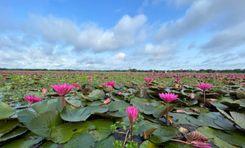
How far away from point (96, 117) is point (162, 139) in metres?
0.46

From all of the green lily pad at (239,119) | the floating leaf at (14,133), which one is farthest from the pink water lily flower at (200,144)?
the floating leaf at (14,133)

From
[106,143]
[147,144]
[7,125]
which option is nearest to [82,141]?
[106,143]

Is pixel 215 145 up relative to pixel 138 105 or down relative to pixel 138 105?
down

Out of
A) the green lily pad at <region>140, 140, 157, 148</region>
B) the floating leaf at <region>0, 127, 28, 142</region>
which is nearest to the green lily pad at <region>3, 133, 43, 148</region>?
the floating leaf at <region>0, 127, 28, 142</region>

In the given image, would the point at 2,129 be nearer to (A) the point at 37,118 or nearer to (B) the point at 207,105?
(A) the point at 37,118

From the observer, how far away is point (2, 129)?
1192 mm

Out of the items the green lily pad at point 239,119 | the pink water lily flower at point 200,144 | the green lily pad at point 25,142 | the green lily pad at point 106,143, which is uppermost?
the green lily pad at point 239,119

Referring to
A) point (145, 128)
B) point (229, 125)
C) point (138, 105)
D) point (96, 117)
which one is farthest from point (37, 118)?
point (229, 125)

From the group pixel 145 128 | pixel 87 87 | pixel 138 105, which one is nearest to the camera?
pixel 145 128

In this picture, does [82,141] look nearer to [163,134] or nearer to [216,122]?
[163,134]

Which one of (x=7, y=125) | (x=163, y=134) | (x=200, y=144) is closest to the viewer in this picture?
(x=200, y=144)

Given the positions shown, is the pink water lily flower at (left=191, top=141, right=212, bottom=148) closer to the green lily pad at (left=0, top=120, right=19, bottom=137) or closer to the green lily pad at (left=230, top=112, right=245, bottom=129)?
the green lily pad at (left=230, top=112, right=245, bottom=129)

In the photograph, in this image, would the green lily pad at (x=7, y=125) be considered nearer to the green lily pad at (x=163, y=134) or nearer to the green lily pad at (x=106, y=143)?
the green lily pad at (x=106, y=143)

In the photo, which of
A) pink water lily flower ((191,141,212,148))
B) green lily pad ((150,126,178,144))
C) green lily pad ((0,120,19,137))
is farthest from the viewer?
green lily pad ((0,120,19,137))
